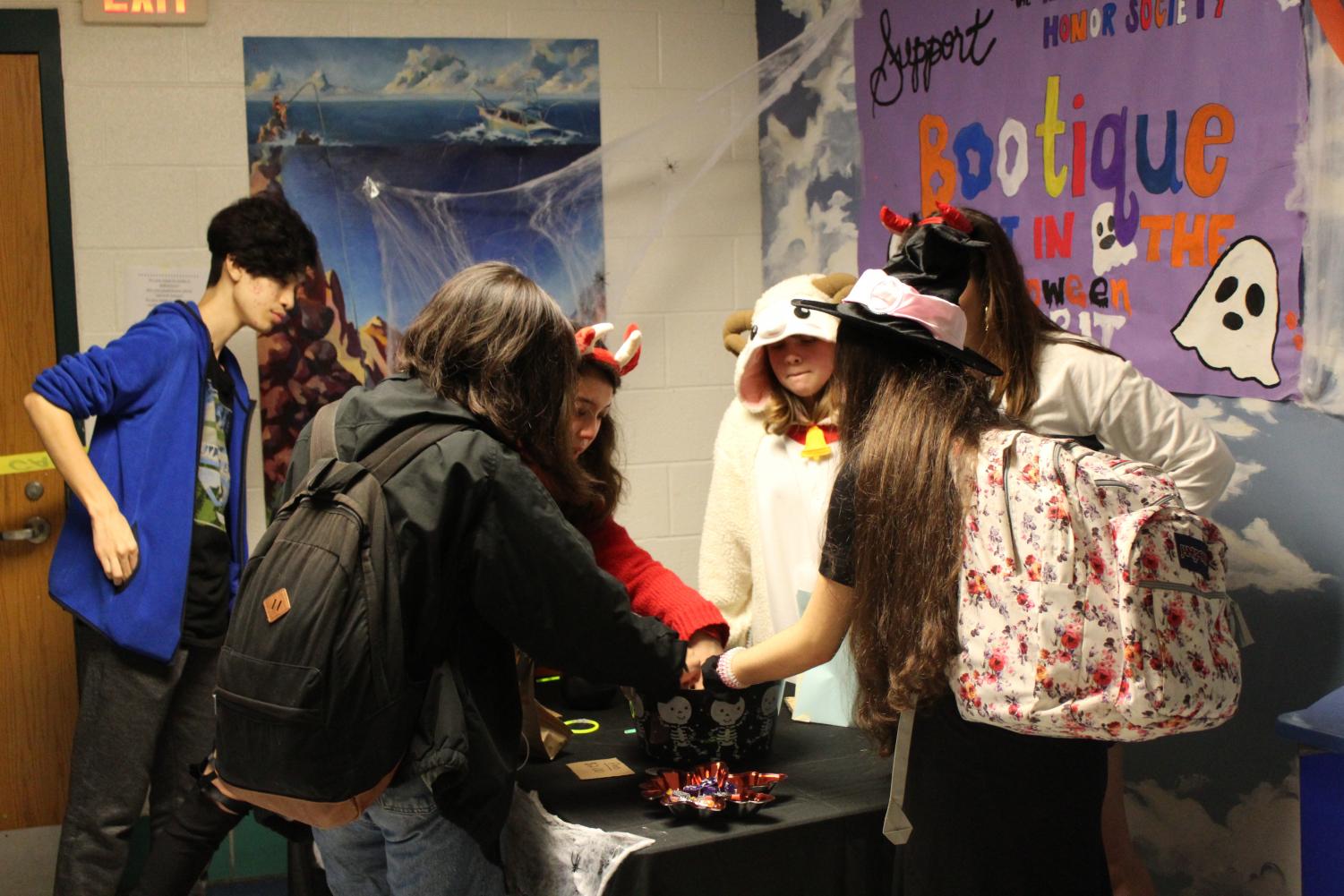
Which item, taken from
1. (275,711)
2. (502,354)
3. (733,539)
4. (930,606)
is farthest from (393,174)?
(930,606)

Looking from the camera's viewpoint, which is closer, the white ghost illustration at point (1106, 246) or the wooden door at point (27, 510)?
the white ghost illustration at point (1106, 246)

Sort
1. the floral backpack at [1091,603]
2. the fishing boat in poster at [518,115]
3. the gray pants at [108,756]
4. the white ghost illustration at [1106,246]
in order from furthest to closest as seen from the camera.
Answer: the fishing boat in poster at [518,115] < the gray pants at [108,756] < the white ghost illustration at [1106,246] < the floral backpack at [1091,603]

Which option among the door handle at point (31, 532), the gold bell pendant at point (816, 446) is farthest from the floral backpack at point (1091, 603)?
the door handle at point (31, 532)

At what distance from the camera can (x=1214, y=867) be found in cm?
208

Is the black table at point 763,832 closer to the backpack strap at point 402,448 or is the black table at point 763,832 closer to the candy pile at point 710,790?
the candy pile at point 710,790

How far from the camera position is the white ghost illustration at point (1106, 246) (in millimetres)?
2205

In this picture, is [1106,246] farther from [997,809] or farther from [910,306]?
[997,809]

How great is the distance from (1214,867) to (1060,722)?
0.99 metres

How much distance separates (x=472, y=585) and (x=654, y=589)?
0.45 metres

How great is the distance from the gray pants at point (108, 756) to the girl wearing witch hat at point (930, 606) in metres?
1.78

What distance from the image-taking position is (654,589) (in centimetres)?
186

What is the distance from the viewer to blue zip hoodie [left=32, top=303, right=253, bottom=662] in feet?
8.45

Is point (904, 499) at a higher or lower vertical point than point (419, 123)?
lower

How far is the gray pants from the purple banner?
2060mm
